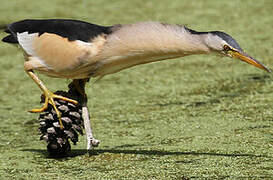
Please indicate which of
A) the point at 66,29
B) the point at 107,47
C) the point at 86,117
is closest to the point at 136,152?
the point at 86,117

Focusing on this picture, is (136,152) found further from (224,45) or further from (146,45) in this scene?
(224,45)

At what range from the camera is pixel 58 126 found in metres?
1.99

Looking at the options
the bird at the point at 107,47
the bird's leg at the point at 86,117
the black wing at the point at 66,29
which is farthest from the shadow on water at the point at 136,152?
the black wing at the point at 66,29

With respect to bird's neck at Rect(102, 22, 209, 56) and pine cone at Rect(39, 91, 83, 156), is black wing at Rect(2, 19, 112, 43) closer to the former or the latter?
bird's neck at Rect(102, 22, 209, 56)

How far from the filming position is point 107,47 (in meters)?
1.91

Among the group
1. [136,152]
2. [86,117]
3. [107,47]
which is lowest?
[136,152]

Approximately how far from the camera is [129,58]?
1910 mm

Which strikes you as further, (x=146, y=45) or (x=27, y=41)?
(x=27, y=41)

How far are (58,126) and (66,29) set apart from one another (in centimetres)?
34

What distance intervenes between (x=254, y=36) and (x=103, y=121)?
145cm

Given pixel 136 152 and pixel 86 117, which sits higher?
pixel 86 117

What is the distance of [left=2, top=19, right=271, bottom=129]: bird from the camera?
1.84m

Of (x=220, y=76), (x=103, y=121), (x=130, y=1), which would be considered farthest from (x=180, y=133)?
(x=130, y=1)

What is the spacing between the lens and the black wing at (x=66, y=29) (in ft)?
6.44
